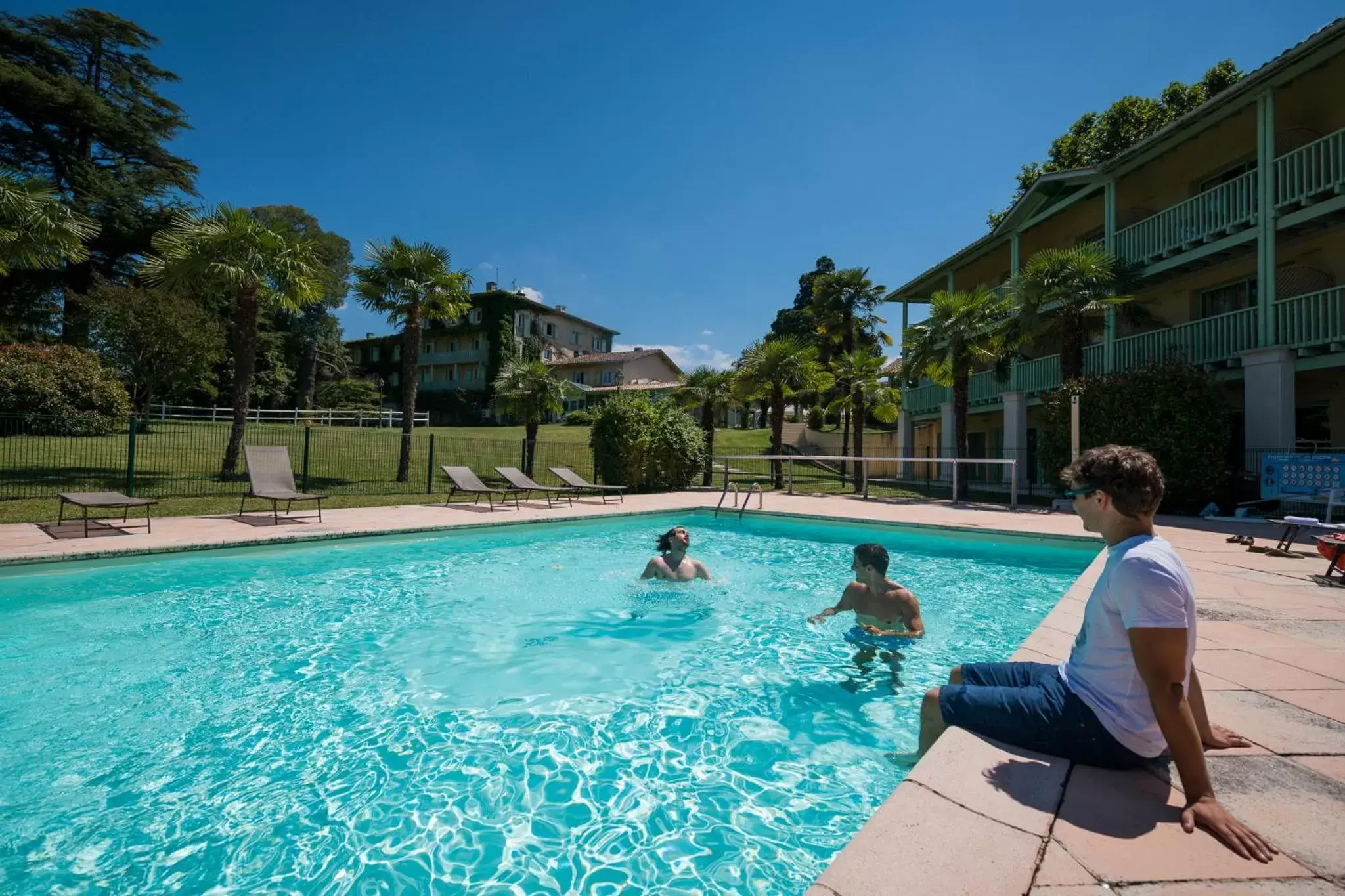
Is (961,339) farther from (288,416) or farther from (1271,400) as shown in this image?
(288,416)

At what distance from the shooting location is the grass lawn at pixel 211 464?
526 inches

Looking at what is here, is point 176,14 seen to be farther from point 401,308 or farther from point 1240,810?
point 1240,810

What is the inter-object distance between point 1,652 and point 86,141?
4073 cm

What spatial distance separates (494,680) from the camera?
4859 mm

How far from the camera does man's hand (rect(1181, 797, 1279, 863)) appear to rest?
5.84 ft

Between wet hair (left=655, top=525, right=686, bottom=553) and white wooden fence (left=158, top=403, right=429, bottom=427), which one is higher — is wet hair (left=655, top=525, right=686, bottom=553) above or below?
below

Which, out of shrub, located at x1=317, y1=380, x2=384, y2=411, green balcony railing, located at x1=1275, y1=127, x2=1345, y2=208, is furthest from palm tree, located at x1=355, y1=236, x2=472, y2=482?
shrub, located at x1=317, y1=380, x2=384, y2=411

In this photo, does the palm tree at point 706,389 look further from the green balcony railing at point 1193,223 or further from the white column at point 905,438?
the green balcony railing at point 1193,223

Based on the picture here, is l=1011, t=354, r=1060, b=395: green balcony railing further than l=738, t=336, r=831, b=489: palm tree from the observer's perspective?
No

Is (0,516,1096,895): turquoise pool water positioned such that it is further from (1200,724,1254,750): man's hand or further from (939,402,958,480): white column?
(939,402,958,480): white column

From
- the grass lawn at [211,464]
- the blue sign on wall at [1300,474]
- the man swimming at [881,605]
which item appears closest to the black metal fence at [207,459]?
the grass lawn at [211,464]

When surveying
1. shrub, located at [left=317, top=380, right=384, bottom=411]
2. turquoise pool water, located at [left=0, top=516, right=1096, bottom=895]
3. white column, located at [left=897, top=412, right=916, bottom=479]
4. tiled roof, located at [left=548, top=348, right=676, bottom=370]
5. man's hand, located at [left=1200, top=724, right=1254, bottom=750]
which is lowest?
turquoise pool water, located at [left=0, top=516, right=1096, bottom=895]

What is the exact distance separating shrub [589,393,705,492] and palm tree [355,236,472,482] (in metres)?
5.41

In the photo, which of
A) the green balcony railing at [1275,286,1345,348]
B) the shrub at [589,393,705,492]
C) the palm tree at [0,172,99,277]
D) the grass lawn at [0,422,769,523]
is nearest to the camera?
the palm tree at [0,172,99,277]
